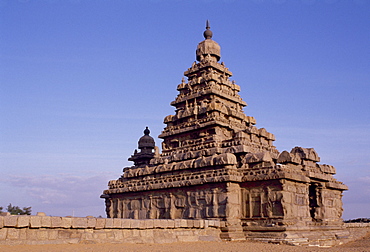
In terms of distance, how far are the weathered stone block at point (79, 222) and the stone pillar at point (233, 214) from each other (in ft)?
28.3

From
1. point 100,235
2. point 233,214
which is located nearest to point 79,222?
point 100,235

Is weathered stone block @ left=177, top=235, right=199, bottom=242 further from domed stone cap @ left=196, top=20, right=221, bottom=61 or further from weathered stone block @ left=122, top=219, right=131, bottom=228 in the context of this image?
domed stone cap @ left=196, top=20, right=221, bottom=61

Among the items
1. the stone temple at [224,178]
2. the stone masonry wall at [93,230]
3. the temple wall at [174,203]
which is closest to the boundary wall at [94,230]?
the stone masonry wall at [93,230]

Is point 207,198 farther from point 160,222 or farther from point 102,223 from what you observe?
point 102,223

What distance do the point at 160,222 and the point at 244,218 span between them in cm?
627

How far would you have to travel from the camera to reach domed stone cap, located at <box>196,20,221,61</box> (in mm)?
32750

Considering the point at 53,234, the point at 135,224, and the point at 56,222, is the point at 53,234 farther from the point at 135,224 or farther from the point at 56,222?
the point at 135,224

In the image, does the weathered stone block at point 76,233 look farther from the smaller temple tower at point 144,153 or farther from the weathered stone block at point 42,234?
the smaller temple tower at point 144,153

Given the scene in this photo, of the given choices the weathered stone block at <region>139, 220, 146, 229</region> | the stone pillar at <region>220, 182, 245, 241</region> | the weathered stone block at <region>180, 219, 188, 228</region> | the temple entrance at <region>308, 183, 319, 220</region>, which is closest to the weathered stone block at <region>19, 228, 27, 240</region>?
the weathered stone block at <region>139, 220, 146, 229</region>

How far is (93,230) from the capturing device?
14430 mm

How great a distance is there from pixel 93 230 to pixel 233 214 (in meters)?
9.15

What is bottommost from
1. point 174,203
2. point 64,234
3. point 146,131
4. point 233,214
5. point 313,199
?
point 64,234

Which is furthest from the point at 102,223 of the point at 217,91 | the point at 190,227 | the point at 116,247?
the point at 217,91

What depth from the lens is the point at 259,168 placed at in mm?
21484
